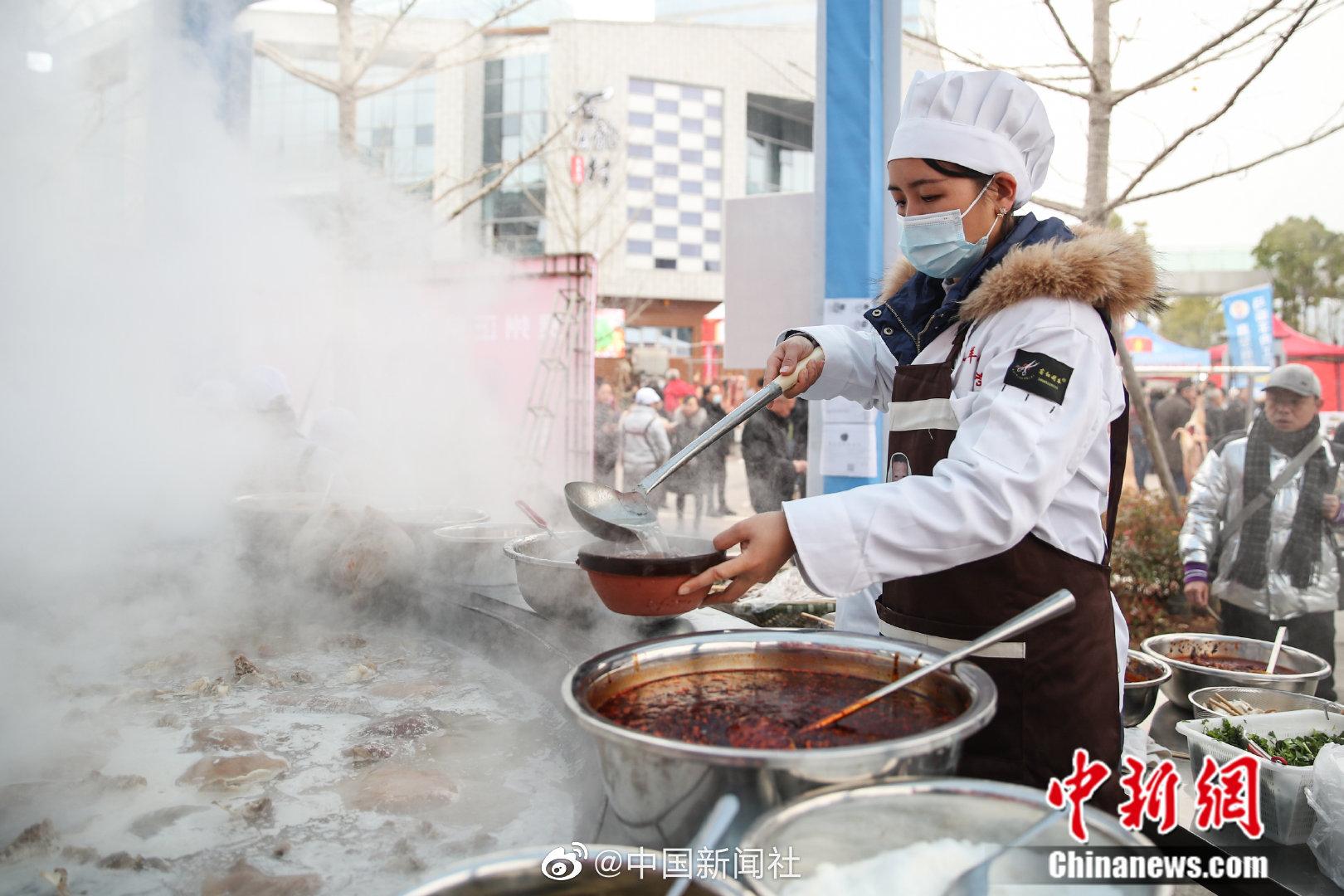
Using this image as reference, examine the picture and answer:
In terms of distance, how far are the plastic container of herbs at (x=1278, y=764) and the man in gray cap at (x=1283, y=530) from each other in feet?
7.28

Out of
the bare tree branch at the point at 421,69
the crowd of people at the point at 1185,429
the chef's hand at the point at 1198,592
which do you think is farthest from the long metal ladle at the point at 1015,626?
the crowd of people at the point at 1185,429

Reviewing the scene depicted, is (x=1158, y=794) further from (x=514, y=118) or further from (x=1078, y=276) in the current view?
(x=514, y=118)

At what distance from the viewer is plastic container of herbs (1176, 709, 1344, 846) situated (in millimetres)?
1952

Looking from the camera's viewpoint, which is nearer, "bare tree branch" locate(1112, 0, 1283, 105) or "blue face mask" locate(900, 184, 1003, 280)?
"blue face mask" locate(900, 184, 1003, 280)

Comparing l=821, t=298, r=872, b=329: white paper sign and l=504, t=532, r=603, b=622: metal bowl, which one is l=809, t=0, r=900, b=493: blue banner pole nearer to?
l=821, t=298, r=872, b=329: white paper sign

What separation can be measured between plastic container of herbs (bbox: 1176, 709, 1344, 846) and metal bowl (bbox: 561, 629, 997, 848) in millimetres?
988

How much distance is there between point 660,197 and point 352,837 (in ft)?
96.7

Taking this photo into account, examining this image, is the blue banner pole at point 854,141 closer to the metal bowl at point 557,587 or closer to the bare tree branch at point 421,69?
the metal bowl at point 557,587

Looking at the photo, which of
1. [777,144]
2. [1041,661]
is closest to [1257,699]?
[1041,661]

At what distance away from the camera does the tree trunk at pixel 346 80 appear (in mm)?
7965

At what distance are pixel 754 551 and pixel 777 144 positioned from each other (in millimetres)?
34589

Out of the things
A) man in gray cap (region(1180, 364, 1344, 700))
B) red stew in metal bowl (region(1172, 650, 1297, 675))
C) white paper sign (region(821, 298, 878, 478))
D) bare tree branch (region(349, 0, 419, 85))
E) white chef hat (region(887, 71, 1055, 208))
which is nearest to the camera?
white chef hat (region(887, 71, 1055, 208))

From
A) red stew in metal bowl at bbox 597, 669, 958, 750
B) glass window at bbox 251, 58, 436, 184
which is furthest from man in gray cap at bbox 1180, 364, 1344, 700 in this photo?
glass window at bbox 251, 58, 436, 184

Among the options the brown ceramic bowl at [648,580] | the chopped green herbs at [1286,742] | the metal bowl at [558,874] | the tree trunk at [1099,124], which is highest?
the tree trunk at [1099,124]
